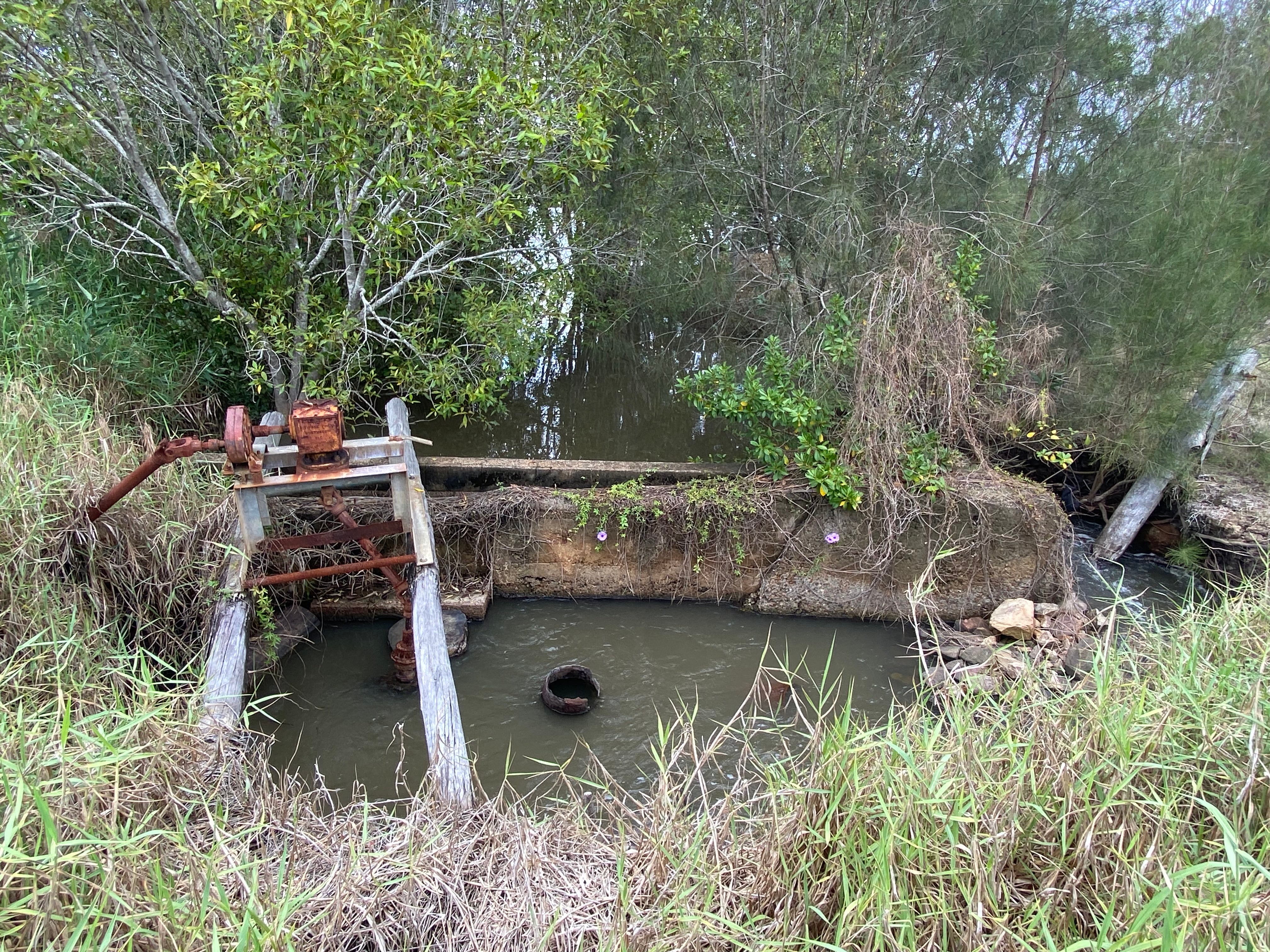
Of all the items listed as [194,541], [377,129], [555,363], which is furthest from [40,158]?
[555,363]

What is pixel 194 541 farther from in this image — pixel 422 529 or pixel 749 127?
pixel 749 127

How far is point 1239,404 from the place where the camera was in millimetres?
6031

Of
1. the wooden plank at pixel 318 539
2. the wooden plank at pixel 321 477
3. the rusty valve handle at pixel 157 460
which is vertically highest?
the rusty valve handle at pixel 157 460

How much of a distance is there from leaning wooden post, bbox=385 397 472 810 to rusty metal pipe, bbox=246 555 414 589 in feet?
0.34

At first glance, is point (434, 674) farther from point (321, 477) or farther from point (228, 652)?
point (321, 477)

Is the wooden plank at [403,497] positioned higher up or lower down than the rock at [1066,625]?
higher up

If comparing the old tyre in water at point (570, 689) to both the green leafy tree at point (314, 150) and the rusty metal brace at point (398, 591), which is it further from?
the green leafy tree at point (314, 150)

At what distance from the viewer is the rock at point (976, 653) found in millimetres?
4535

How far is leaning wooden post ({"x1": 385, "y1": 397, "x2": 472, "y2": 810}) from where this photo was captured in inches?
97.3

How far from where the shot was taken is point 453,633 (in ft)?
14.6

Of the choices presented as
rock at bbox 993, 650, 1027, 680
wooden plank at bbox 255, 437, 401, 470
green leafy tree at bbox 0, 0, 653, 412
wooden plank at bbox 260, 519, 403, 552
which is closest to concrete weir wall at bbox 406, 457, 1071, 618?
rock at bbox 993, 650, 1027, 680

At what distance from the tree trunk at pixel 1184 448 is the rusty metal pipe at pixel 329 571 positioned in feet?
18.3

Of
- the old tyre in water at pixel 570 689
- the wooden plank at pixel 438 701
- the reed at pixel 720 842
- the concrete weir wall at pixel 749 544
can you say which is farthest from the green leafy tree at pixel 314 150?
the reed at pixel 720 842

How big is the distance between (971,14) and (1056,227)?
6.11 ft
